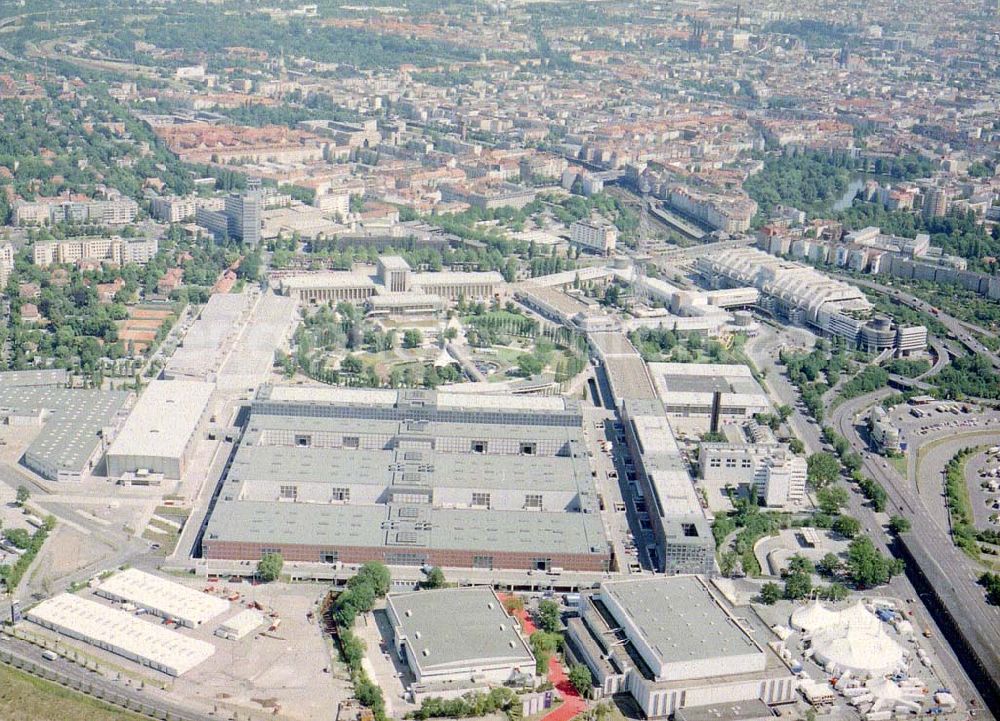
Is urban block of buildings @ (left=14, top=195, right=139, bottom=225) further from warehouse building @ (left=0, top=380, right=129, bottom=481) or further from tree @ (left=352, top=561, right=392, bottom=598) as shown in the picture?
tree @ (left=352, top=561, right=392, bottom=598)

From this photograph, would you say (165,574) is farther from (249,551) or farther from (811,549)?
(811,549)

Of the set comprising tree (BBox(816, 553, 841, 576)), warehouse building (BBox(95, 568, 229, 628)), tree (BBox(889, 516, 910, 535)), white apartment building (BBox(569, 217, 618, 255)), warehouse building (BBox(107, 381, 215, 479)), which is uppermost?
warehouse building (BBox(107, 381, 215, 479))

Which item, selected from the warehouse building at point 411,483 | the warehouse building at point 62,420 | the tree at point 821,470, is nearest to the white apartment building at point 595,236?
the warehouse building at point 411,483

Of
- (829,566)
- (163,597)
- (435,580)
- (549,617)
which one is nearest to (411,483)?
(435,580)

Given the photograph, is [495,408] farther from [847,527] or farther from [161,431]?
[847,527]

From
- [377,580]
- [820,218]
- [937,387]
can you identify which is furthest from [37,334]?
[820,218]

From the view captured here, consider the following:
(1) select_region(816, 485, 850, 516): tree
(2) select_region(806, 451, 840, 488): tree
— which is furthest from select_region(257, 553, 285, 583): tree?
(2) select_region(806, 451, 840, 488): tree
